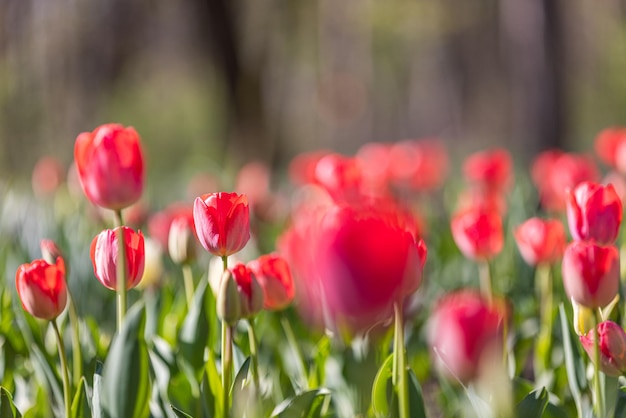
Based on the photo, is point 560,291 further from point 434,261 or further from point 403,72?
point 403,72

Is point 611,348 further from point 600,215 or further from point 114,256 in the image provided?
point 114,256

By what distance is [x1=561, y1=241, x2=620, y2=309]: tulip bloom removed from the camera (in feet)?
3.44

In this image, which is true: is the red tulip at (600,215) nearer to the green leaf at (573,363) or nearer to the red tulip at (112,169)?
the green leaf at (573,363)

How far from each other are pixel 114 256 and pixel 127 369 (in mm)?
200

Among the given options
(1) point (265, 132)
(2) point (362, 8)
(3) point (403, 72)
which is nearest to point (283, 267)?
(1) point (265, 132)

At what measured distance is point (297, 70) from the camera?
20797mm

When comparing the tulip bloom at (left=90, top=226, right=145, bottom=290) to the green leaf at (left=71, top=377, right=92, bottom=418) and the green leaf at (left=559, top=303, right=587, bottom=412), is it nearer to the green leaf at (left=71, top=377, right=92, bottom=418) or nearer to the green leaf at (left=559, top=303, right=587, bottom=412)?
the green leaf at (left=71, top=377, right=92, bottom=418)

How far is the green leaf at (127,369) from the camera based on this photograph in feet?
3.04

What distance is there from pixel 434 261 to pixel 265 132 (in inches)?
189

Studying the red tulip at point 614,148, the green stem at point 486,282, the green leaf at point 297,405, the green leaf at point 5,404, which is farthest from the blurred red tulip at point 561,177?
the green leaf at point 5,404

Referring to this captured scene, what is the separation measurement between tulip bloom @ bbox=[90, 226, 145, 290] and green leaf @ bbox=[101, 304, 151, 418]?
14cm

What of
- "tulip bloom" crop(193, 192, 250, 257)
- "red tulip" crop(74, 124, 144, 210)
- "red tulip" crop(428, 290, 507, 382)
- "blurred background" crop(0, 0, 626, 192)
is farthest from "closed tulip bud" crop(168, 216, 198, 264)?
"blurred background" crop(0, 0, 626, 192)

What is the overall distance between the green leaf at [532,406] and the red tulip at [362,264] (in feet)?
1.35

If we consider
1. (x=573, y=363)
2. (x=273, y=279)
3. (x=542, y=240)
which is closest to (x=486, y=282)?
(x=542, y=240)
